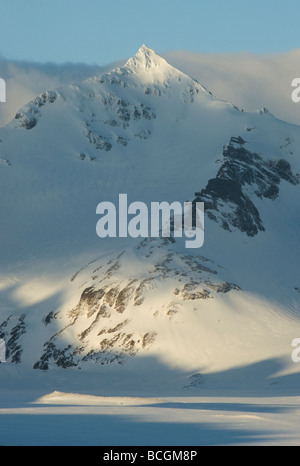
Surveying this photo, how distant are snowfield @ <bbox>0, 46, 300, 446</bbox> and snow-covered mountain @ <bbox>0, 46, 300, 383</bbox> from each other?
281 millimetres

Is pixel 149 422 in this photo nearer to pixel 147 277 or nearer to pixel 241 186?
pixel 147 277

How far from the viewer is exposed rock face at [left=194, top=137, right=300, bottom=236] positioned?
14488 cm

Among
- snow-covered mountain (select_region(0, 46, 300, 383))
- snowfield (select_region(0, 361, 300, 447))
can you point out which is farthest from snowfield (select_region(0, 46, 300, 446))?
snow-covered mountain (select_region(0, 46, 300, 383))

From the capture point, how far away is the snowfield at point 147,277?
5578 cm

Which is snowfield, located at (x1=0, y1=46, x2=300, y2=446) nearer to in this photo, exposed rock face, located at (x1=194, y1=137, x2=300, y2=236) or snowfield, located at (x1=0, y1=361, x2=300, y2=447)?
snowfield, located at (x1=0, y1=361, x2=300, y2=447)

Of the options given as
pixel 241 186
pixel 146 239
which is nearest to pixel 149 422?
pixel 146 239

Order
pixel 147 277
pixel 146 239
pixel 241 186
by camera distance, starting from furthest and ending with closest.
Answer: pixel 241 186 → pixel 146 239 → pixel 147 277

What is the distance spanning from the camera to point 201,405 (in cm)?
6462

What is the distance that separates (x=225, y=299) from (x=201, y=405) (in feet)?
167

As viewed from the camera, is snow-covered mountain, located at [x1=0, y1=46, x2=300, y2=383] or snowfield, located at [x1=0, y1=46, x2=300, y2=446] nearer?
snowfield, located at [x1=0, y1=46, x2=300, y2=446]

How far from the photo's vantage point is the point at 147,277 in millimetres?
117875

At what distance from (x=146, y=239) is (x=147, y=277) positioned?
13.2 metres

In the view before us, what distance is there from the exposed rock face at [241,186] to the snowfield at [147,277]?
322 millimetres

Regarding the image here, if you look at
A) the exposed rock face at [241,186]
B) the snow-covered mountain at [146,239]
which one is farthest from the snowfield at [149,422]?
the exposed rock face at [241,186]
